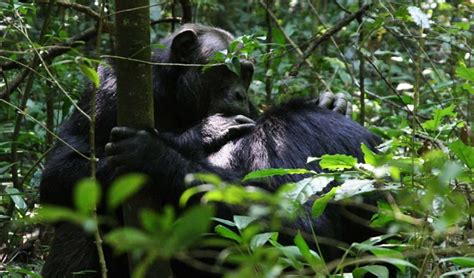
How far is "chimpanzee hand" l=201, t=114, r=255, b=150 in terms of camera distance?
4031 mm

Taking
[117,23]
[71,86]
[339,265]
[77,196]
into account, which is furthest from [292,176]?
[77,196]

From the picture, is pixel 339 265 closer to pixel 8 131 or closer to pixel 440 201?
pixel 440 201

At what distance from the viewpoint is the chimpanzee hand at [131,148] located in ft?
10.5

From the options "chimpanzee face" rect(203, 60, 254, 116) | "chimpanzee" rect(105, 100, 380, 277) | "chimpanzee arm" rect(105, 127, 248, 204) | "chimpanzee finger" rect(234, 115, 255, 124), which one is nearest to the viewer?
"chimpanzee arm" rect(105, 127, 248, 204)

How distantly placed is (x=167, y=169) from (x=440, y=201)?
149 cm

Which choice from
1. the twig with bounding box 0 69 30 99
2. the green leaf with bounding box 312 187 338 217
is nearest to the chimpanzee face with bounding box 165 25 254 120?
the twig with bounding box 0 69 30 99

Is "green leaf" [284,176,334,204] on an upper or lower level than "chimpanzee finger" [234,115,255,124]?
upper

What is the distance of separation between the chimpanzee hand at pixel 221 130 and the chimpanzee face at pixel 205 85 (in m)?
0.19

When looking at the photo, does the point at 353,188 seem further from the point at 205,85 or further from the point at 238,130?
the point at 205,85

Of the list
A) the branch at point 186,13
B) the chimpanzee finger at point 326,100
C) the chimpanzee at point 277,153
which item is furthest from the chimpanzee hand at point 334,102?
the branch at point 186,13

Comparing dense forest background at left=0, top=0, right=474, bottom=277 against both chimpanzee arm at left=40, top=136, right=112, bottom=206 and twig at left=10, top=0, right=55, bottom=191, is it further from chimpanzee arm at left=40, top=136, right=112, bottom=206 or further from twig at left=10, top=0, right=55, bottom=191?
chimpanzee arm at left=40, top=136, right=112, bottom=206

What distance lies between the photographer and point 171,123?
4422 millimetres

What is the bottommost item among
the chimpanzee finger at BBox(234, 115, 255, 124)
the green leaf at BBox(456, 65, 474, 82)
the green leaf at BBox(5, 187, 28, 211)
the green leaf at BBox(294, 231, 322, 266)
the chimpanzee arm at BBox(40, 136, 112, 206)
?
the green leaf at BBox(5, 187, 28, 211)

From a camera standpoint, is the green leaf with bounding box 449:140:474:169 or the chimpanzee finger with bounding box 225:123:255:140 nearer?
the green leaf with bounding box 449:140:474:169
